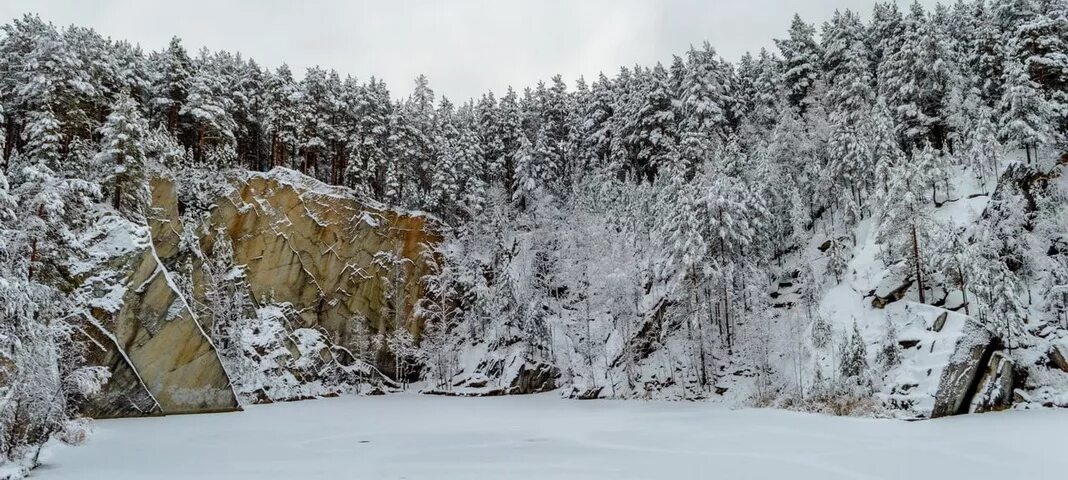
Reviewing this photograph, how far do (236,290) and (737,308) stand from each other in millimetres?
37308

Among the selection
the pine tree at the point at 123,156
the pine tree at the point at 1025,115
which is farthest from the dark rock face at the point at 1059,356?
the pine tree at the point at 123,156

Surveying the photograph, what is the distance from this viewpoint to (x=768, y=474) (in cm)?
1307

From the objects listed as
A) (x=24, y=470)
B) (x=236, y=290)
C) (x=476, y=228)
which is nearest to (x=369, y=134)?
(x=476, y=228)

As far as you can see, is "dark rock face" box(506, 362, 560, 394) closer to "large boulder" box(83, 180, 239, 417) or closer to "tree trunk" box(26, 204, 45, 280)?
"large boulder" box(83, 180, 239, 417)

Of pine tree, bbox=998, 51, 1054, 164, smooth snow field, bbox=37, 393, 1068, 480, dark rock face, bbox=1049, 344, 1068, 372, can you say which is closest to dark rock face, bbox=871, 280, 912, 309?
dark rock face, bbox=1049, 344, 1068, 372

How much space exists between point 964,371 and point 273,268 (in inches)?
1805

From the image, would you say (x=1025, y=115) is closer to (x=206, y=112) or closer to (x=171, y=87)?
(x=206, y=112)

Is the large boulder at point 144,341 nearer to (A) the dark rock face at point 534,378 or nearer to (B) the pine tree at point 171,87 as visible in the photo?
(A) the dark rock face at point 534,378

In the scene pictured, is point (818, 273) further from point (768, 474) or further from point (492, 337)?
point (768, 474)

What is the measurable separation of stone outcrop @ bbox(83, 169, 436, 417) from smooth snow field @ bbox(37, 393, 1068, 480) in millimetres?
3544

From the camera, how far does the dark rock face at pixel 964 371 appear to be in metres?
23.7

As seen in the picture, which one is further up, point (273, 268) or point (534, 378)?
point (273, 268)

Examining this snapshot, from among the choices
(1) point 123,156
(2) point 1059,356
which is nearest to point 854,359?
(2) point 1059,356

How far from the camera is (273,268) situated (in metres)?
48.1
